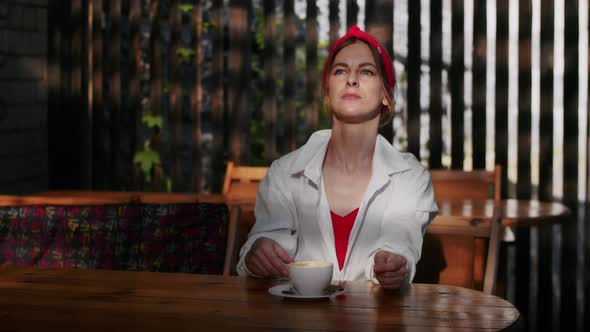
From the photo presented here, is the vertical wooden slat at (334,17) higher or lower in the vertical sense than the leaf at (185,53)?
higher

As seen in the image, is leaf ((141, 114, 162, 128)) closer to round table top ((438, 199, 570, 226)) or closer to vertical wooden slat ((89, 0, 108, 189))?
vertical wooden slat ((89, 0, 108, 189))

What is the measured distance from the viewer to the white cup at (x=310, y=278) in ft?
5.62

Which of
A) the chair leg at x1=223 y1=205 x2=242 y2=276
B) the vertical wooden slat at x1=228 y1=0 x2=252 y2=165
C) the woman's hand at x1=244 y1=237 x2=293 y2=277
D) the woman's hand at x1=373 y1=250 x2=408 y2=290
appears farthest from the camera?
the vertical wooden slat at x1=228 y1=0 x2=252 y2=165

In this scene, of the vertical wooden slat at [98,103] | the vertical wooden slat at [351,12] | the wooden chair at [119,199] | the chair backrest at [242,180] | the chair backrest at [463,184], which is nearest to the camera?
the wooden chair at [119,199]

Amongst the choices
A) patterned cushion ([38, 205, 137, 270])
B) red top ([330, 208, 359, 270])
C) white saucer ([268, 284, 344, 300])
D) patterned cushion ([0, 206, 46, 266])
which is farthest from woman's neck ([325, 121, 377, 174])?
patterned cushion ([0, 206, 46, 266])

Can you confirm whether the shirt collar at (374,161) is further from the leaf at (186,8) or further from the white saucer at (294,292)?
the leaf at (186,8)

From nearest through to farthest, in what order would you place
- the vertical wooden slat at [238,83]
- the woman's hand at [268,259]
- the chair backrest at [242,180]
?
the woman's hand at [268,259] < the chair backrest at [242,180] < the vertical wooden slat at [238,83]

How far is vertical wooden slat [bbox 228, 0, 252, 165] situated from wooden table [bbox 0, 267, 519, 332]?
8.92 feet

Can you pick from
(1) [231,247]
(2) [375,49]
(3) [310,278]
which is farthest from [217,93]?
(3) [310,278]

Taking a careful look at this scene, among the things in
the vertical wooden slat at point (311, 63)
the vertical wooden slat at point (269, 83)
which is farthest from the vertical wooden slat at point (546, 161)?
the vertical wooden slat at point (269, 83)

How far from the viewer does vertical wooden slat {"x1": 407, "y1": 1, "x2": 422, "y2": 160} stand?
4566 mm

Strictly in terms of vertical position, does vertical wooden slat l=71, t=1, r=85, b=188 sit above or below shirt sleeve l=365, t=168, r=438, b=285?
above

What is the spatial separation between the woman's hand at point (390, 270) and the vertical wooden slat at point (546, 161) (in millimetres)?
2797

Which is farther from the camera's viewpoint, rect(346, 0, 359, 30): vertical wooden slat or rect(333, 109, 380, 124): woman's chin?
rect(346, 0, 359, 30): vertical wooden slat
